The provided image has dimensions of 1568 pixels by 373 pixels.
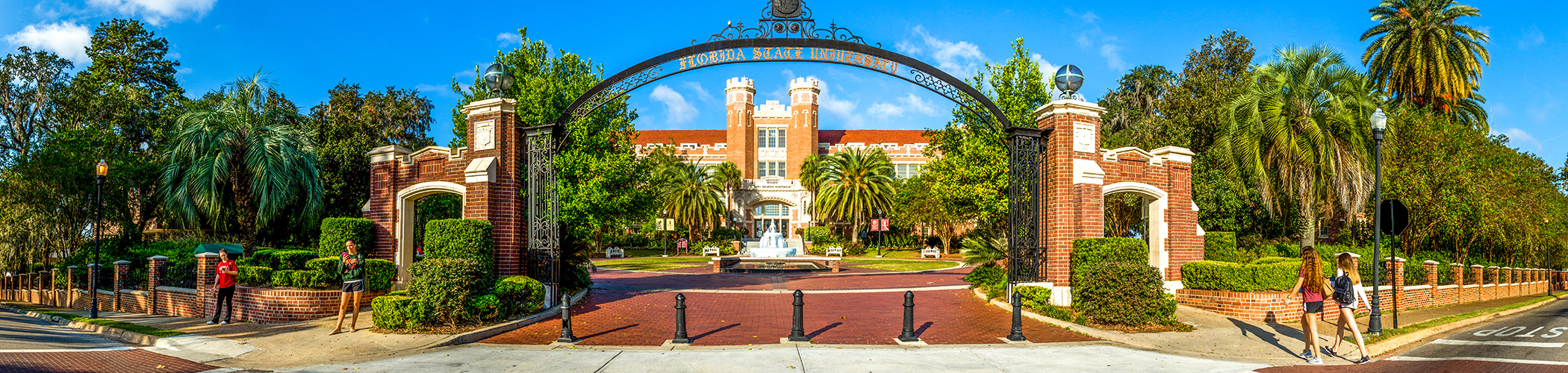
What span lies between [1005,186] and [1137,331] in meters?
8.77

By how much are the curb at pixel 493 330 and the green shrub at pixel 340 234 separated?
4.71 m

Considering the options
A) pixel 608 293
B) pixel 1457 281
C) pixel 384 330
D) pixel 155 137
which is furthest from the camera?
pixel 155 137

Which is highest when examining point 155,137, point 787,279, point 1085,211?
point 155,137

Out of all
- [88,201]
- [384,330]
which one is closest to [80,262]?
[88,201]

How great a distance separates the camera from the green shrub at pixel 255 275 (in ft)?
42.0

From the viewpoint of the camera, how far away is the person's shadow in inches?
403

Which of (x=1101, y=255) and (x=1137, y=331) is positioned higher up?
(x=1101, y=255)

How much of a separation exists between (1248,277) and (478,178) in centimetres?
1251

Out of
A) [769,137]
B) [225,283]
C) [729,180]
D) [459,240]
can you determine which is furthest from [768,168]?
[225,283]

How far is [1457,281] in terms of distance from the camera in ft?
63.0

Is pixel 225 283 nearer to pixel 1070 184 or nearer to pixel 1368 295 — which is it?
pixel 1070 184

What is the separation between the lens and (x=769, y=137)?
6806 centimetres

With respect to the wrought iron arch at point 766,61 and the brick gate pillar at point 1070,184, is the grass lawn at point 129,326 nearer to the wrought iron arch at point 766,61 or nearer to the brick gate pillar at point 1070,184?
the wrought iron arch at point 766,61

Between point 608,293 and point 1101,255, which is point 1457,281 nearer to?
point 1101,255
